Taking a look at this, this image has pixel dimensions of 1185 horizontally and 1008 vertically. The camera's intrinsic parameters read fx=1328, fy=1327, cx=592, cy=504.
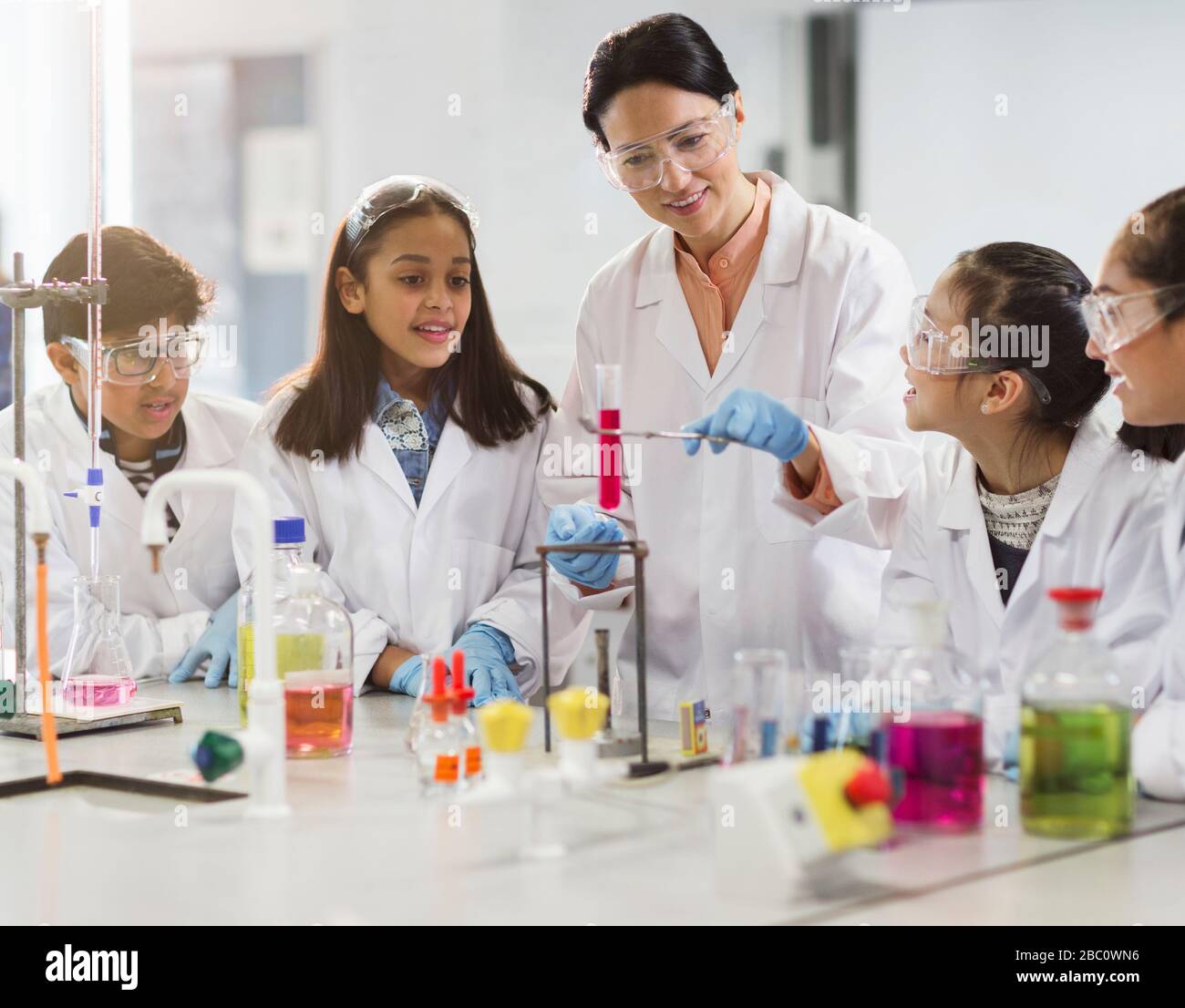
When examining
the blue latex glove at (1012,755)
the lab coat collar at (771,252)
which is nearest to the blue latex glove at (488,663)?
the lab coat collar at (771,252)

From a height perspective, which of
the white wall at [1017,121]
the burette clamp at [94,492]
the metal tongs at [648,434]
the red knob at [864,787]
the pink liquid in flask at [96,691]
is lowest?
the pink liquid in flask at [96,691]

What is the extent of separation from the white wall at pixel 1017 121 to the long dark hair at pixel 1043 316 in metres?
2.15

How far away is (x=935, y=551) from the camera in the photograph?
6.66 feet

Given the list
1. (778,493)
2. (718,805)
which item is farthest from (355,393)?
(718,805)

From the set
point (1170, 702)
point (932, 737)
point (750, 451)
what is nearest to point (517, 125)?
point (750, 451)

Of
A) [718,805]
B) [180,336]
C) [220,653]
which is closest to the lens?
[718,805]

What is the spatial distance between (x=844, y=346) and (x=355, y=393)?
92 centimetres

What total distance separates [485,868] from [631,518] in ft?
4.06

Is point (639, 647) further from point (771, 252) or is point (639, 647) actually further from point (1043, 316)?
point (771, 252)

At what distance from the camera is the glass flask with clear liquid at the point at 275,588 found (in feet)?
6.07

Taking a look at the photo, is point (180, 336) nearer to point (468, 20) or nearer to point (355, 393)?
point (355, 393)

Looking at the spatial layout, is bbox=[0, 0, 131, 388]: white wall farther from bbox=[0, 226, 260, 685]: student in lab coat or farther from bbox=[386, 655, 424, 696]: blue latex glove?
bbox=[386, 655, 424, 696]: blue latex glove

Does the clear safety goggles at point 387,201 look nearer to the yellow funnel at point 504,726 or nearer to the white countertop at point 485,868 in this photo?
the white countertop at point 485,868
